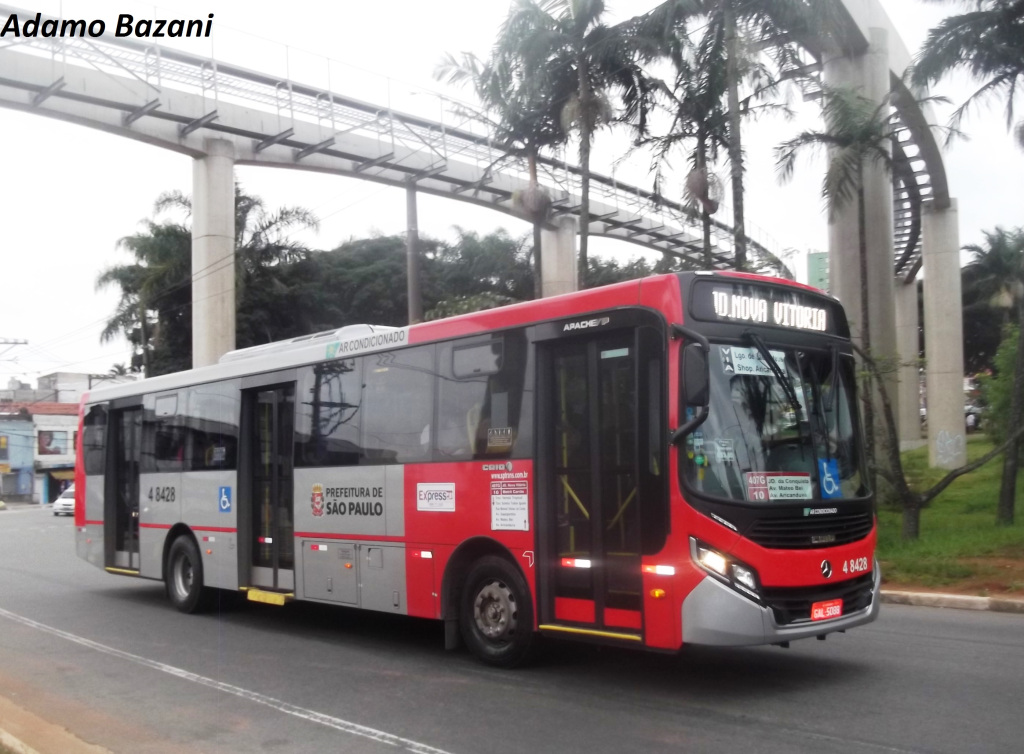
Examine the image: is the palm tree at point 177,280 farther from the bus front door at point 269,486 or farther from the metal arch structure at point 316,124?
the bus front door at point 269,486

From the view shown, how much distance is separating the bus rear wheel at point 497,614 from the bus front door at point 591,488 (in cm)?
34

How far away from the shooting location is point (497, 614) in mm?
9109

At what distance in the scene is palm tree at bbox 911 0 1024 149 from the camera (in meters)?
18.7

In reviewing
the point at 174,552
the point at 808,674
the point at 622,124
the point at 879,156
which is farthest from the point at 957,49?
the point at 174,552

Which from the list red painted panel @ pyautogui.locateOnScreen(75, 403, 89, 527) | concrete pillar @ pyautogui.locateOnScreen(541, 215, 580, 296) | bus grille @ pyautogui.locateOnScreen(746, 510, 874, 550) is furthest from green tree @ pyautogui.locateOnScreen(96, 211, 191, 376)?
bus grille @ pyautogui.locateOnScreen(746, 510, 874, 550)

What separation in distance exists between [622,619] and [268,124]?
25721mm

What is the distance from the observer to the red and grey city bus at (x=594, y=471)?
24.6ft

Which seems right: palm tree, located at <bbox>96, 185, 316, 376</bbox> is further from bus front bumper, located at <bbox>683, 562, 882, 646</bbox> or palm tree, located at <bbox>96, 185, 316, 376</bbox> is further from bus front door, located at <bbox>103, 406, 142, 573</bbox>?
bus front bumper, located at <bbox>683, 562, 882, 646</bbox>

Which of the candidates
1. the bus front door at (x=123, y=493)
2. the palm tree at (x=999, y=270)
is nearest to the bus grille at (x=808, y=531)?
the bus front door at (x=123, y=493)

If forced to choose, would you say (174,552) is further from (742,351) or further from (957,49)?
(957,49)

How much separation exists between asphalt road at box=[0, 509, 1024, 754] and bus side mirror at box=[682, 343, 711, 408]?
2247mm

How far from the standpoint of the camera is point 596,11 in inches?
856

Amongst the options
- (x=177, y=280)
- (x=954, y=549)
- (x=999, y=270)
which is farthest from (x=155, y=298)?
(x=999, y=270)

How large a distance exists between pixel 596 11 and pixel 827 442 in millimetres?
15962
